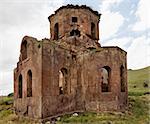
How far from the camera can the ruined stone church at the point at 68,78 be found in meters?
16.8

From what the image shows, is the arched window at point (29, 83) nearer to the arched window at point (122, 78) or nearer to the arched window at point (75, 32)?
the arched window at point (75, 32)

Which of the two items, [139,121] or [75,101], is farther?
[75,101]

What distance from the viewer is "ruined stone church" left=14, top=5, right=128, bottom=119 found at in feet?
55.3

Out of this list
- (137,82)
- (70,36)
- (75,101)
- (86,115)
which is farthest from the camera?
(137,82)

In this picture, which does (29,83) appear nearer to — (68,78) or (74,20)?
(68,78)

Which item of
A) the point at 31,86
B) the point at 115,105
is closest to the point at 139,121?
the point at 115,105

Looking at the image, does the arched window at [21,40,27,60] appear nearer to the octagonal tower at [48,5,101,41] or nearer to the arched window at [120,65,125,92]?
the octagonal tower at [48,5,101,41]

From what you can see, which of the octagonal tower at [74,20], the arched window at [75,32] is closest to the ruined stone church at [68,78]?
the arched window at [75,32]

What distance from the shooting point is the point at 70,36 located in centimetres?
2238

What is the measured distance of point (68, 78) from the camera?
1902 cm

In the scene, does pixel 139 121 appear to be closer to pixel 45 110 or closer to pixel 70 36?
pixel 45 110

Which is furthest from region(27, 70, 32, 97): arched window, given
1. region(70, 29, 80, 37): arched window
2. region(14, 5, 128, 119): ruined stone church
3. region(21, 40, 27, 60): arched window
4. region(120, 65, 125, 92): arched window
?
region(120, 65, 125, 92): arched window

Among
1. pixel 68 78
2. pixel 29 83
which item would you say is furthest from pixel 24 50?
pixel 68 78

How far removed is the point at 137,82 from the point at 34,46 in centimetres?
2500
